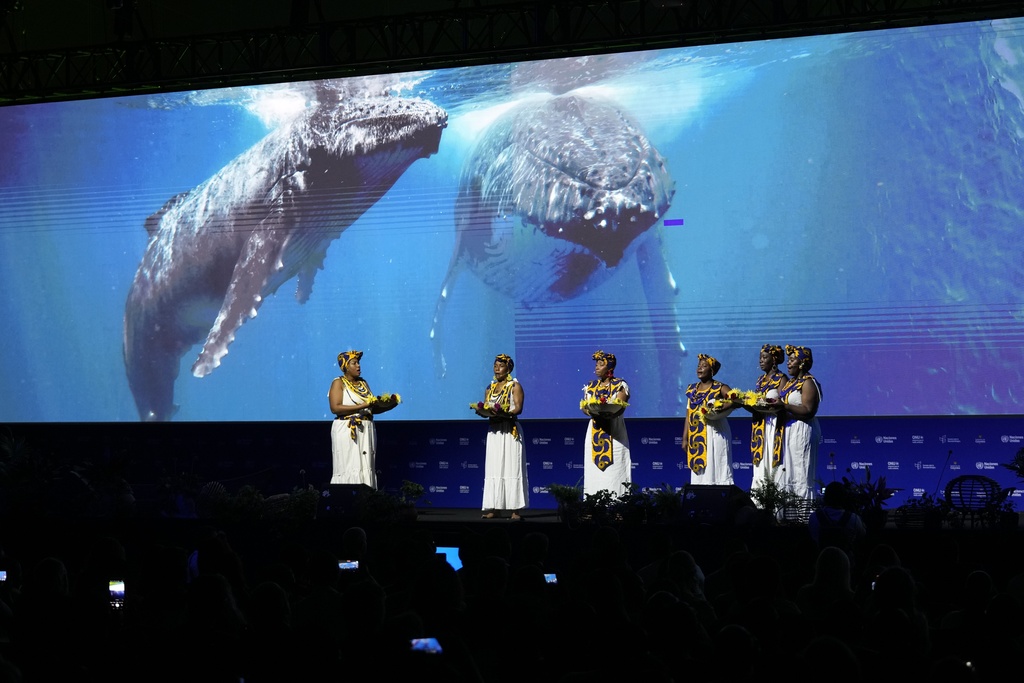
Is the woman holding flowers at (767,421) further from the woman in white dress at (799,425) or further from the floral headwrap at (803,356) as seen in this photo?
the floral headwrap at (803,356)

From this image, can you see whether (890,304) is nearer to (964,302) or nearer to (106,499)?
(964,302)

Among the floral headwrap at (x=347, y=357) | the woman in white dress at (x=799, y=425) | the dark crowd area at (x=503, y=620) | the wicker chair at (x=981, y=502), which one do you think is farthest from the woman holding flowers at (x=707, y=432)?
the dark crowd area at (x=503, y=620)

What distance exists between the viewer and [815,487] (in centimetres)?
951

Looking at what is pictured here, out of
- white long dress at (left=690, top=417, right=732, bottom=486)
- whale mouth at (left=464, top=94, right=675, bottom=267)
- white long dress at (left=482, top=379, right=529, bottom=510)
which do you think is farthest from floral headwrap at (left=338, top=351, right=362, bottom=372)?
white long dress at (left=690, top=417, right=732, bottom=486)

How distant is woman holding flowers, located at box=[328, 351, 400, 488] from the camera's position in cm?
1018

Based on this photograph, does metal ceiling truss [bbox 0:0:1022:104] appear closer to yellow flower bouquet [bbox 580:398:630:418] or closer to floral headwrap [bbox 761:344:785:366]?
floral headwrap [bbox 761:344:785:366]

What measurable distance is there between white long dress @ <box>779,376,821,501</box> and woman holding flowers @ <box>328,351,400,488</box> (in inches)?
127

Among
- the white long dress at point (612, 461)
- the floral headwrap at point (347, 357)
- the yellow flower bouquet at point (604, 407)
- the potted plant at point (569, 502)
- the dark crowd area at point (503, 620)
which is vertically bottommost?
the dark crowd area at point (503, 620)

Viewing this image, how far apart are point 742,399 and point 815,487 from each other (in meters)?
0.97

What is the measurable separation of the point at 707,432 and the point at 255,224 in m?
5.08

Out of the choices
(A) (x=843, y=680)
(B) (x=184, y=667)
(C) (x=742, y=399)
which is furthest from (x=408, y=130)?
(A) (x=843, y=680)

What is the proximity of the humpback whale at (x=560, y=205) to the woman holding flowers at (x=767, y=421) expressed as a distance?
5.64ft

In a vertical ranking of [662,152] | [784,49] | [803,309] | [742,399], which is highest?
[784,49]

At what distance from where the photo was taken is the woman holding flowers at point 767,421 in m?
9.23
